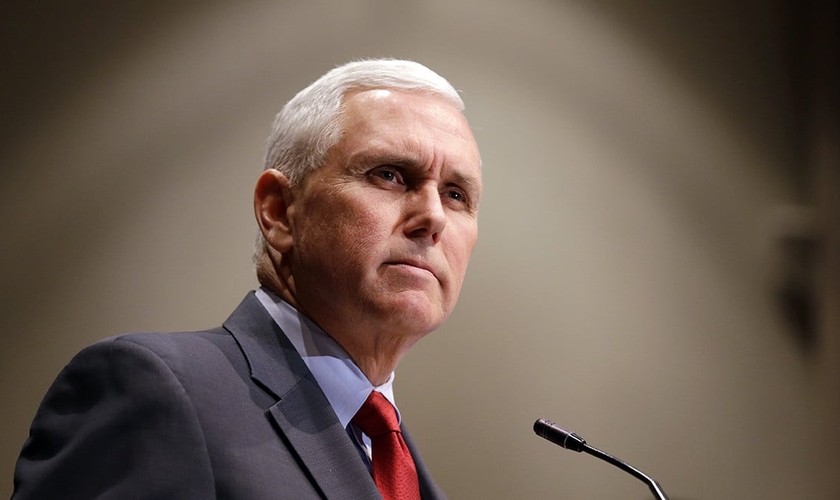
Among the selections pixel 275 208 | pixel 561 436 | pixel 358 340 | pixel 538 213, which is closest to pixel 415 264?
pixel 358 340

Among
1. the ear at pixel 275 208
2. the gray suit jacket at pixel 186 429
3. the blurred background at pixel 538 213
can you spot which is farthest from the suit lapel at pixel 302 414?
the blurred background at pixel 538 213

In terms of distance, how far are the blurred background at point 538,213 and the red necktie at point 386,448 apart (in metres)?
0.56

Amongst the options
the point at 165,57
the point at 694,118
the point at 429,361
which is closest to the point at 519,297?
the point at 429,361

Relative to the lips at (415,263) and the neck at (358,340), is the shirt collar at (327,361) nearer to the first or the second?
the neck at (358,340)

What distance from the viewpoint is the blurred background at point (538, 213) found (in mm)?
1604

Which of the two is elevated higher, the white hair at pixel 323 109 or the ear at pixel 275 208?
the white hair at pixel 323 109

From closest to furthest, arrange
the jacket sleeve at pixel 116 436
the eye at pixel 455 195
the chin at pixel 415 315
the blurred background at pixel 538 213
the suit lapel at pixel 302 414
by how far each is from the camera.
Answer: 1. the jacket sleeve at pixel 116 436
2. the suit lapel at pixel 302 414
3. the chin at pixel 415 315
4. the eye at pixel 455 195
5. the blurred background at pixel 538 213

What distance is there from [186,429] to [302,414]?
0.21 metres

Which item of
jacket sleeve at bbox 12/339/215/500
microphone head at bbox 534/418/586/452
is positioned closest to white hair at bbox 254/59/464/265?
jacket sleeve at bbox 12/339/215/500

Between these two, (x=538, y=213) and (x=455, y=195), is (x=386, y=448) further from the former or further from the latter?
(x=538, y=213)

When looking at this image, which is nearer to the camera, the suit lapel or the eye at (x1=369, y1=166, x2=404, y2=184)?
the suit lapel

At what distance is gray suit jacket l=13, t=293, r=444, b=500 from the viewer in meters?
0.81

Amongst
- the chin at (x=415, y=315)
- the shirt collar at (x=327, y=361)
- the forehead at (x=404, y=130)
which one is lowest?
the shirt collar at (x=327, y=361)

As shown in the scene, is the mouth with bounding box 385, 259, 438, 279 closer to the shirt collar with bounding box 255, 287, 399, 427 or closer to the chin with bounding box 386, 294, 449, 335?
the chin with bounding box 386, 294, 449, 335
